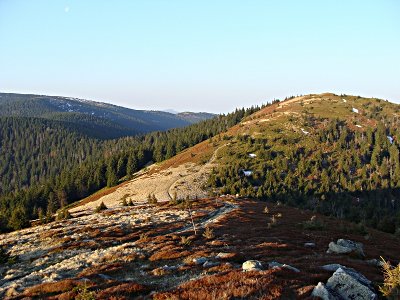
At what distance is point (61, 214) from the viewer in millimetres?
→ 69375

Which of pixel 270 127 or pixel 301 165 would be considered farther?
pixel 270 127

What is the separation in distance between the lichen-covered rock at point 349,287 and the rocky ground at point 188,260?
0.12 metres

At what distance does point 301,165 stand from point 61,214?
91460mm

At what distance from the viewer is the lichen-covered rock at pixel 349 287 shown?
15.0 m

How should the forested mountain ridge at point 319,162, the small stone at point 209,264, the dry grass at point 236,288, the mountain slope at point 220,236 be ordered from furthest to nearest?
the forested mountain ridge at point 319,162
the small stone at point 209,264
the mountain slope at point 220,236
the dry grass at point 236,288

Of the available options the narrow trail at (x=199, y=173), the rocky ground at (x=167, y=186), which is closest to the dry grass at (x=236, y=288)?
the rocky ground at (x=167, y=186)

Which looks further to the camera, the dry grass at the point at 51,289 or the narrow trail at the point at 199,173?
the narrow trail at the point at 199,173

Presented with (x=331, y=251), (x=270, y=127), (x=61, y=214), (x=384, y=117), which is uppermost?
(x=384, y=117)

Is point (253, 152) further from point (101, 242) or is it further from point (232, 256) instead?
point (232, 256)

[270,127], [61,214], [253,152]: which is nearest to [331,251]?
[61,214]

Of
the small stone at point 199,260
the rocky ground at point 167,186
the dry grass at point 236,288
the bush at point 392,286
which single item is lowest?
the rocky ground at point 167,186

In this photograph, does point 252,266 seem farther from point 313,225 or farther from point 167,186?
point 167,186

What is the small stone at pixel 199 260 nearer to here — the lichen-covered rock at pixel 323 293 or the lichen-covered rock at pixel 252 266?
the lichen-covered rock at pixel 252 266

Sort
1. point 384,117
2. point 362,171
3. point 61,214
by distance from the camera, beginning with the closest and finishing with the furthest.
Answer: point 61,214 → point 362,171 → point 384,117
